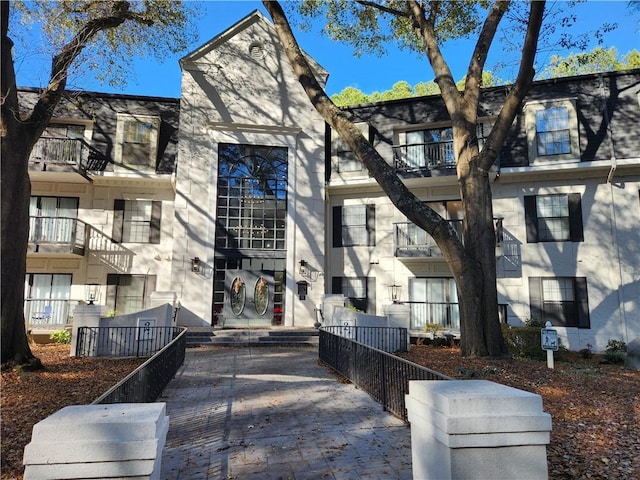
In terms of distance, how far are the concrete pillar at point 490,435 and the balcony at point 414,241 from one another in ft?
48.2

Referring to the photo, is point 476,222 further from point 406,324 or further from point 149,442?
point 149,442

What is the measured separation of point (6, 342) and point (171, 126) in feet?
43.2

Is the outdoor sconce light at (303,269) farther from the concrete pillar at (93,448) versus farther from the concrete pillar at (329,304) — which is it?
the concrete pillar at (93,448)

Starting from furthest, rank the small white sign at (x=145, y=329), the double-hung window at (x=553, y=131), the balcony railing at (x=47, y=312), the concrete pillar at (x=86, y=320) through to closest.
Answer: the double-hung window at (x=553, y=131), the balcony railing at (x=47, y=312), the small white sign at (x=145, y=329), the concrete pillar at (x=86, y=320)

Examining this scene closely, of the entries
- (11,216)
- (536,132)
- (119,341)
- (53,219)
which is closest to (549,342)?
(536,132)

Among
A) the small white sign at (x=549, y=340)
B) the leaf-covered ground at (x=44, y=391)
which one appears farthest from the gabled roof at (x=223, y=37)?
the small white sign at (x=549, y=340)

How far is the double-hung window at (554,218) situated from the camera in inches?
643

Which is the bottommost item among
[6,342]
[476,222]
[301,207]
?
[6,342]

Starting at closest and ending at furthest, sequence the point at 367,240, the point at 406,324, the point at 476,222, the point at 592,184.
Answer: the point at 476,222 → the point at 406,324 → the point at 592,184 → the point at 367,240

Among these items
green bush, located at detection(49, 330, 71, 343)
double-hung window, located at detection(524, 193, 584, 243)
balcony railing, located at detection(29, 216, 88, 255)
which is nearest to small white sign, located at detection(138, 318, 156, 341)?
green bush, located at detection(49, 330, 71, 343)

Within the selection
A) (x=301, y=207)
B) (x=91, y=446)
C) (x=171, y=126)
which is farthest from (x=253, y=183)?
(x=91, y=446)

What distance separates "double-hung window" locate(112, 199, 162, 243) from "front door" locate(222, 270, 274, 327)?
156 inches

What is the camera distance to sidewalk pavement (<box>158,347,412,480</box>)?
447 cm

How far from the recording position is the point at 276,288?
1809 centimetres
